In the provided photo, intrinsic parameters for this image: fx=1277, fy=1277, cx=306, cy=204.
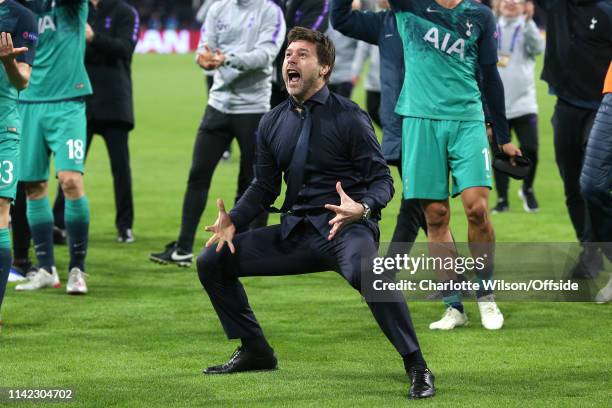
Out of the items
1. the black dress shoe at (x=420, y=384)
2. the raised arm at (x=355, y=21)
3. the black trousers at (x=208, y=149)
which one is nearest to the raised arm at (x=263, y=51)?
the black trousers at (x=208, y=149)

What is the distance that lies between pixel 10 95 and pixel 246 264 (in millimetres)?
2058

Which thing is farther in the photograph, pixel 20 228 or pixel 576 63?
pixel 20 228

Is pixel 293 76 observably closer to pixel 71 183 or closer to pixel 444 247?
pixel 444 247

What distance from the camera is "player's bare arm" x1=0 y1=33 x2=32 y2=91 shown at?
7016 millimetres

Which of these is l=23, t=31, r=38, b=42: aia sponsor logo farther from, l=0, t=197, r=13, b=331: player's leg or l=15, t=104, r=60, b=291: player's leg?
l=15, t=104, r=60, b=291: player's leg

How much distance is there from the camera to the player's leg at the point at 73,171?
8.84 m

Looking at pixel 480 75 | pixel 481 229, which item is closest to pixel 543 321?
pixel 481 229

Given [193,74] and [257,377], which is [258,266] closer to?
[257,377]

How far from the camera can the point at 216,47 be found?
10109 millimetres

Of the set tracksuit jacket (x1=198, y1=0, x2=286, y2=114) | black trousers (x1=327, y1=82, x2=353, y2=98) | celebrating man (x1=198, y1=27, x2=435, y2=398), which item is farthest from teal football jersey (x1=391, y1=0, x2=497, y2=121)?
black trousers (x1=327, y1=82, x2=353, y2=98)

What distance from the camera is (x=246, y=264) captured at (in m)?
6.37

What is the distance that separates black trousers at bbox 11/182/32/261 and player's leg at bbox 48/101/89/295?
2.65ft

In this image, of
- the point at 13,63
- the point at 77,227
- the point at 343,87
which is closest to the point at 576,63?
the point at 77,227

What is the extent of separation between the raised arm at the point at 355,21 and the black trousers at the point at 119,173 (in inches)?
136
